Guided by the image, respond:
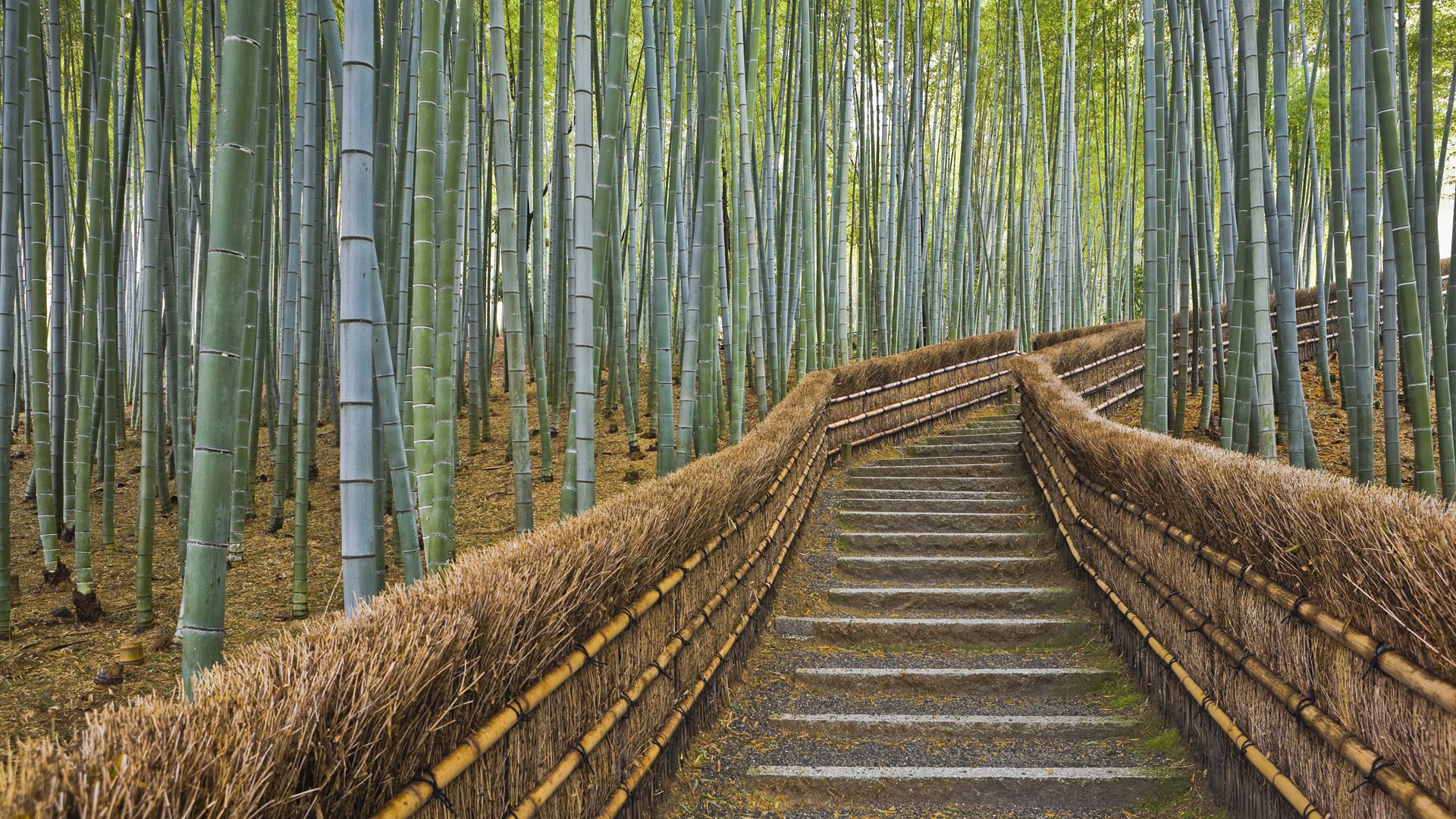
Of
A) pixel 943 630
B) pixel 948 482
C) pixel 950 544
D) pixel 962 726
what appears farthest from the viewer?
pixel 948 482

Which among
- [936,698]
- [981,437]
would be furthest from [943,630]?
[981,437]

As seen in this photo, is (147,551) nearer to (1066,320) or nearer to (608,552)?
(608,552)

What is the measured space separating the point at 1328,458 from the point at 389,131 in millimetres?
5781

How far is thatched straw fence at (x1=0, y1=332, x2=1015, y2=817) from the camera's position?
0.86 metres

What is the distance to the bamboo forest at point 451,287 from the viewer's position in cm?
200

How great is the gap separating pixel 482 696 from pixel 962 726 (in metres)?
1.66

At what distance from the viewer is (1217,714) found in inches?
83.7

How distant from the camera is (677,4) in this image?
27.4 feet

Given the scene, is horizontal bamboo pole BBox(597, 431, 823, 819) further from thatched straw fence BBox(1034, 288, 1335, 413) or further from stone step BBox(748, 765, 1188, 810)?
thatched straw fence BBox(1034, 288, 1335, 413)

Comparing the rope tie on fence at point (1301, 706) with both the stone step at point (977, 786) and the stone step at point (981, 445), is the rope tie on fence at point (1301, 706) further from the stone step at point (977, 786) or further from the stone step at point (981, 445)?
the stone step at point (981, 445)

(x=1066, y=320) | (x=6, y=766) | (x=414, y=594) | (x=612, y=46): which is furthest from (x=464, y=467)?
(x=1066, y=320)

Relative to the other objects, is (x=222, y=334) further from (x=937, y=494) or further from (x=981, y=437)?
(x=981, y=437)

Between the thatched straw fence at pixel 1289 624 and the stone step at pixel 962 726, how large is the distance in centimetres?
19

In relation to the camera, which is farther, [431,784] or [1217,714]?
[1217,714]
